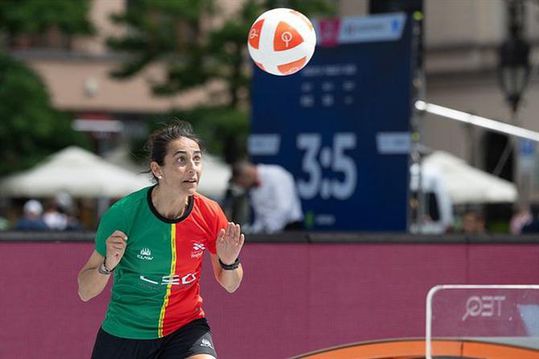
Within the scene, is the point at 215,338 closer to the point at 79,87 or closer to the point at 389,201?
the point at 389,201

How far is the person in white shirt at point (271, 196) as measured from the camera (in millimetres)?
12719

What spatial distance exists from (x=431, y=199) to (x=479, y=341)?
14.5 m

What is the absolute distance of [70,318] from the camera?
8.58 metres

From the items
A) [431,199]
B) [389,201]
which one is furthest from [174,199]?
[431,199]

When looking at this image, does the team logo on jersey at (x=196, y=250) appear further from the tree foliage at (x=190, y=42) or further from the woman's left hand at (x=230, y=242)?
the tree foliage at (x=190, y=42)

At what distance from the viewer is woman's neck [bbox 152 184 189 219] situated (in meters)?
6.39

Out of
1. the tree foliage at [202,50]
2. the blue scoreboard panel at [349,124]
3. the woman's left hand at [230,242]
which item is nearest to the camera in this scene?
the woman's left hand at [230,242]

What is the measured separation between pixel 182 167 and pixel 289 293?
263cm

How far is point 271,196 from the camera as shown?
12.8 m

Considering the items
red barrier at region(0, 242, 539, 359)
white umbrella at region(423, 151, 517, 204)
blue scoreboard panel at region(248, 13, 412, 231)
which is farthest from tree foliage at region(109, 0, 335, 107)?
red barrier at region(0, 242, 539, 359)

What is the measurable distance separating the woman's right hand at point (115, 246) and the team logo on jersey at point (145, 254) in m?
0.20

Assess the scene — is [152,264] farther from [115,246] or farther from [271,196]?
[271,196]

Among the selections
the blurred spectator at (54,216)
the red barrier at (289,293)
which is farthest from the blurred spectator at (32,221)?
the red barrier at (289,293)

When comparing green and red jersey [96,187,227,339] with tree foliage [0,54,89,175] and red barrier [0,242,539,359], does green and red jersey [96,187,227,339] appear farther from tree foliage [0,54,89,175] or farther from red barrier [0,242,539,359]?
tree foliage [0,54,89,175]
